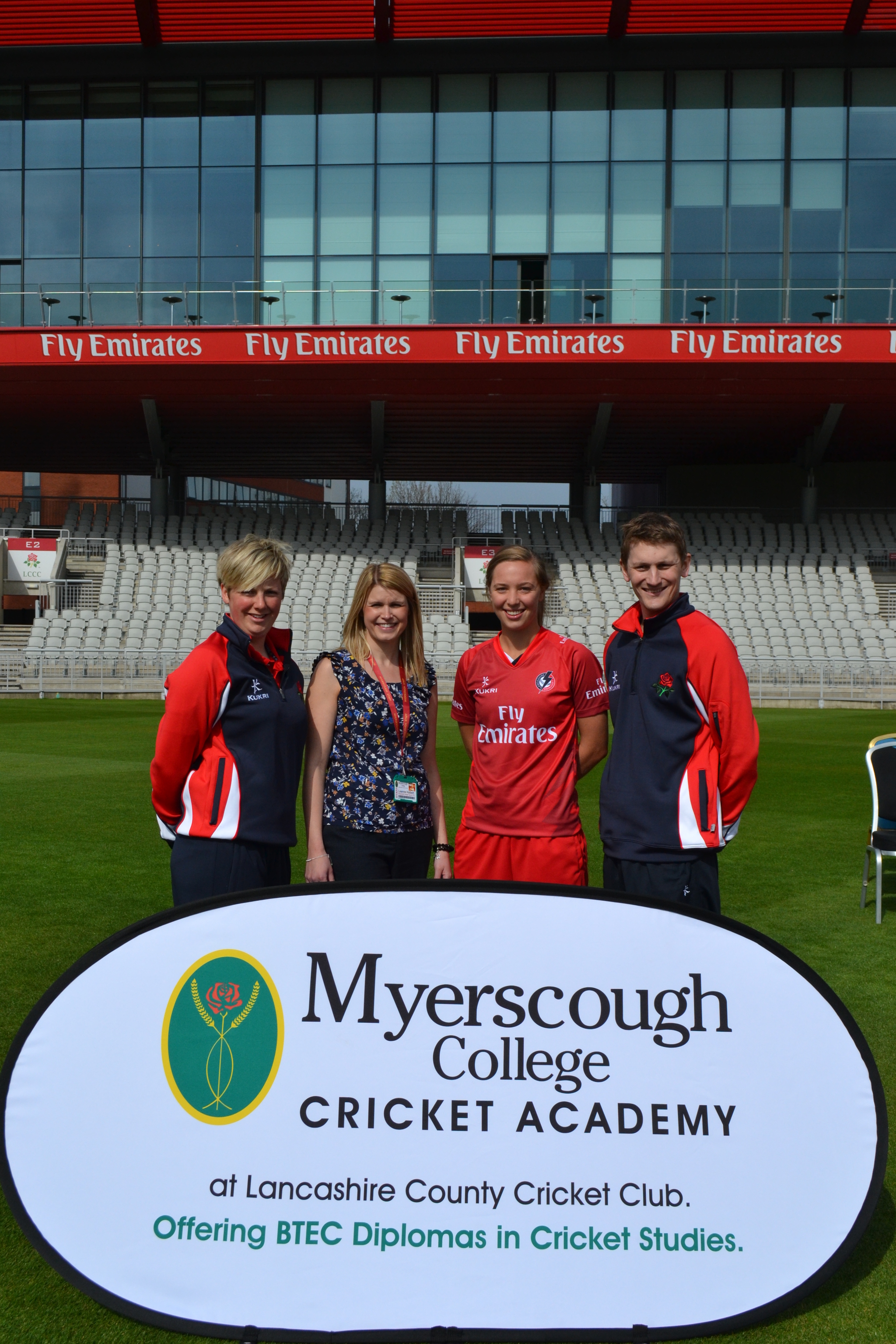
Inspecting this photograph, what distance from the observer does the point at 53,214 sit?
3170 centimetres

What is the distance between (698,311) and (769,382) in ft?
8.76

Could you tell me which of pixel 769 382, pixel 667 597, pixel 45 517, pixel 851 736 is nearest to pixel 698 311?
pixel 769 382

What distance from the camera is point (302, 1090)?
222 centimetres

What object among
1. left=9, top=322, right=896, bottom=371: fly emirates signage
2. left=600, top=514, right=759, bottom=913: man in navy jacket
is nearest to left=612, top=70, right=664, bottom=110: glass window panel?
left=9, top=322, right=896, bottom=371: fly emirates signage

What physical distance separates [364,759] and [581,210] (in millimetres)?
→ 30677

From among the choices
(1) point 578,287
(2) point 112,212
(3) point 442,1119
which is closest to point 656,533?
(3) point 442,1119

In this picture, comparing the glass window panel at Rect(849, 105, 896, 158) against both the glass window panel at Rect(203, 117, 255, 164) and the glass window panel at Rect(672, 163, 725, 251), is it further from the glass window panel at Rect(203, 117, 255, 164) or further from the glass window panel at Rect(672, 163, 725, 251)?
the glass window panel at Rect(203, 117, 255, 164)

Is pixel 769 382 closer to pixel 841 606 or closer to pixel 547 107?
pixel 841 606

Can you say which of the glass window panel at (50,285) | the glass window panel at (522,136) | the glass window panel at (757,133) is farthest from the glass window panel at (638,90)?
the glass window panel at (50,285)

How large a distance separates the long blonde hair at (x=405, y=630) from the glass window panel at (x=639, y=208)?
29.8 meters

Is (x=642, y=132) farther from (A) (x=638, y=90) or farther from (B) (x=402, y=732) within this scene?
(B) (x=402, y=732)

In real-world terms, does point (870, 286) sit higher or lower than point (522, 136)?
lower

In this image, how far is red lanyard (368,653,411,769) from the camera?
3.23 m

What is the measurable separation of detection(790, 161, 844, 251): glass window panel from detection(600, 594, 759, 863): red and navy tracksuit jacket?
30685mm
